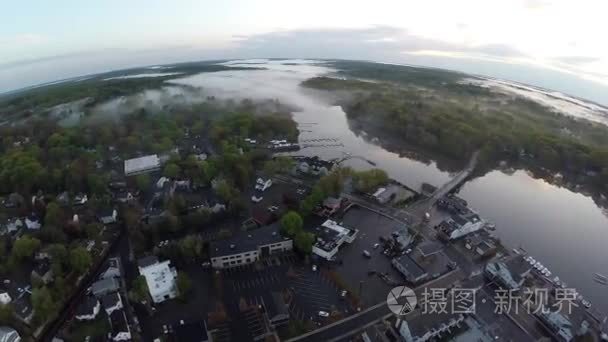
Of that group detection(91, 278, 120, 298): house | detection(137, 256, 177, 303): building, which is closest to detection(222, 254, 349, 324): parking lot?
detection(137, 256, 177, 303): building

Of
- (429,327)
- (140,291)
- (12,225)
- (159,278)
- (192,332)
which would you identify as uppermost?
(12,225)

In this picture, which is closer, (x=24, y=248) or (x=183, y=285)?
(x=183, y=285)

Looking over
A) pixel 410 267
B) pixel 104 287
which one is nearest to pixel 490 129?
pixel 410 267

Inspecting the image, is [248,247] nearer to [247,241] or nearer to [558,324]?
[247,241]

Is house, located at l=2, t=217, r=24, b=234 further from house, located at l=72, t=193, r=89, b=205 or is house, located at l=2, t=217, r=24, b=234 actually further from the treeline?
the treeline

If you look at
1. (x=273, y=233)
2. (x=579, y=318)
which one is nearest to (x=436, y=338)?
(x=579, y=318)

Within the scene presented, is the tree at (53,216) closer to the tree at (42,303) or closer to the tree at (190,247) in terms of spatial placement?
the tree at (42,303)
